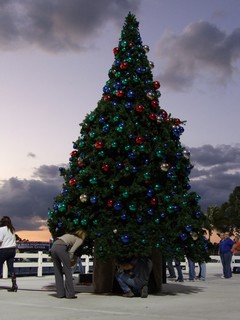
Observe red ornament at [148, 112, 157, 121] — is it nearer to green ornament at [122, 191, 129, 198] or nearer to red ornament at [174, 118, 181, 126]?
red ornament at [174, 118, 181, 126]

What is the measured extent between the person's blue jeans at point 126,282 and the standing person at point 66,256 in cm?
104

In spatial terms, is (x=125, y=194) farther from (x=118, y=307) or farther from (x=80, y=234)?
(x=118, y=307)

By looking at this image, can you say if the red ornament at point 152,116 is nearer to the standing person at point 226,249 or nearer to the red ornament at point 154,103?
the red ornament at point 154,103

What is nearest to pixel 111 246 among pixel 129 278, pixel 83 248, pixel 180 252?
pixel 129 278


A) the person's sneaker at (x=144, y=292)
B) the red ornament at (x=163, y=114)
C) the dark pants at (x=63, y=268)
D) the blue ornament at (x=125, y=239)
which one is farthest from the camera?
the red ornament at (x=163, y=114)

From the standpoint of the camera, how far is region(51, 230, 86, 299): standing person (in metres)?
11.7

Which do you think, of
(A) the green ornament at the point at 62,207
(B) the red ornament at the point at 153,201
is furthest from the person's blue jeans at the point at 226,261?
(A) the green ornament at the point at 62,207

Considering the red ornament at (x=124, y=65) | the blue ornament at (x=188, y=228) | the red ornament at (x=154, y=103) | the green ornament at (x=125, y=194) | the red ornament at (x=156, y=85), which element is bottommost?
the blue ornament at (x=188, y=228)

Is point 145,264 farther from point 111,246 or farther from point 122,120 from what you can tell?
point 122,120

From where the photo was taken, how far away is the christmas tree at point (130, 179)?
40.3ft

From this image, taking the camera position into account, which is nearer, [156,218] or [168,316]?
[168,316]

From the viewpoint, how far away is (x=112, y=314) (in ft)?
30.4

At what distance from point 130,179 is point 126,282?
2252 millimetres

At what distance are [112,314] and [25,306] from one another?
193cm
